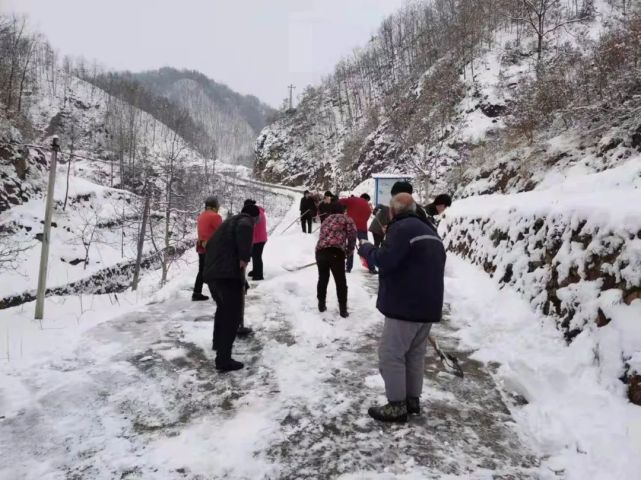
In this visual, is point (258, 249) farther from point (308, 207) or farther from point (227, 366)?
point (308, 207)

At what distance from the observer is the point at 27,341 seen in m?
5.12

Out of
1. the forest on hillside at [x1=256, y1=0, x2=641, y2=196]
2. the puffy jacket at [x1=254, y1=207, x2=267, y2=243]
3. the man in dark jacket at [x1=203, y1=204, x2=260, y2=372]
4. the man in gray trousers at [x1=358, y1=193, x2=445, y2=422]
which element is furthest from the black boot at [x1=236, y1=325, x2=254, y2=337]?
the forest on hillside at [x1=256, y1=0, x2=641, y2=196]

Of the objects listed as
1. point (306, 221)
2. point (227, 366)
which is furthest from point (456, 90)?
point (227, 366)

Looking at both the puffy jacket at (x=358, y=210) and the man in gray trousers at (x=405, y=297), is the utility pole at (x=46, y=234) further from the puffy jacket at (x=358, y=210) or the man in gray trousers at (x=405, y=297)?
the man in gray trousers at (x=405, y=297)

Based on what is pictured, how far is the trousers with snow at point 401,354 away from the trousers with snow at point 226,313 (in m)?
1.85

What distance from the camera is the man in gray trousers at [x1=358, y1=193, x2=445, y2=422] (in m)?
3.20

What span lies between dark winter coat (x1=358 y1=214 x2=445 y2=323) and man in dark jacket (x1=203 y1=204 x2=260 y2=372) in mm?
1839

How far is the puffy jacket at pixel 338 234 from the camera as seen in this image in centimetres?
628

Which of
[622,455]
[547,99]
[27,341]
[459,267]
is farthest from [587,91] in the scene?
[27,341]

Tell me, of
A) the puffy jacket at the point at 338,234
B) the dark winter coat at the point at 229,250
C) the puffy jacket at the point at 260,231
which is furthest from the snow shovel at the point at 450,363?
the puffy jacket at the point at 260,231

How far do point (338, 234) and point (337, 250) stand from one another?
26 centimetres

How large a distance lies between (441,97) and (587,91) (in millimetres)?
27289

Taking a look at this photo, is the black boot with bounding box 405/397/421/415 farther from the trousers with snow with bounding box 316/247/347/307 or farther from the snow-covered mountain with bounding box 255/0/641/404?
the trousers with snow with bounding box 316/247/347/307

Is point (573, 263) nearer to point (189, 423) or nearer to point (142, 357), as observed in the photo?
point (189, 423)
